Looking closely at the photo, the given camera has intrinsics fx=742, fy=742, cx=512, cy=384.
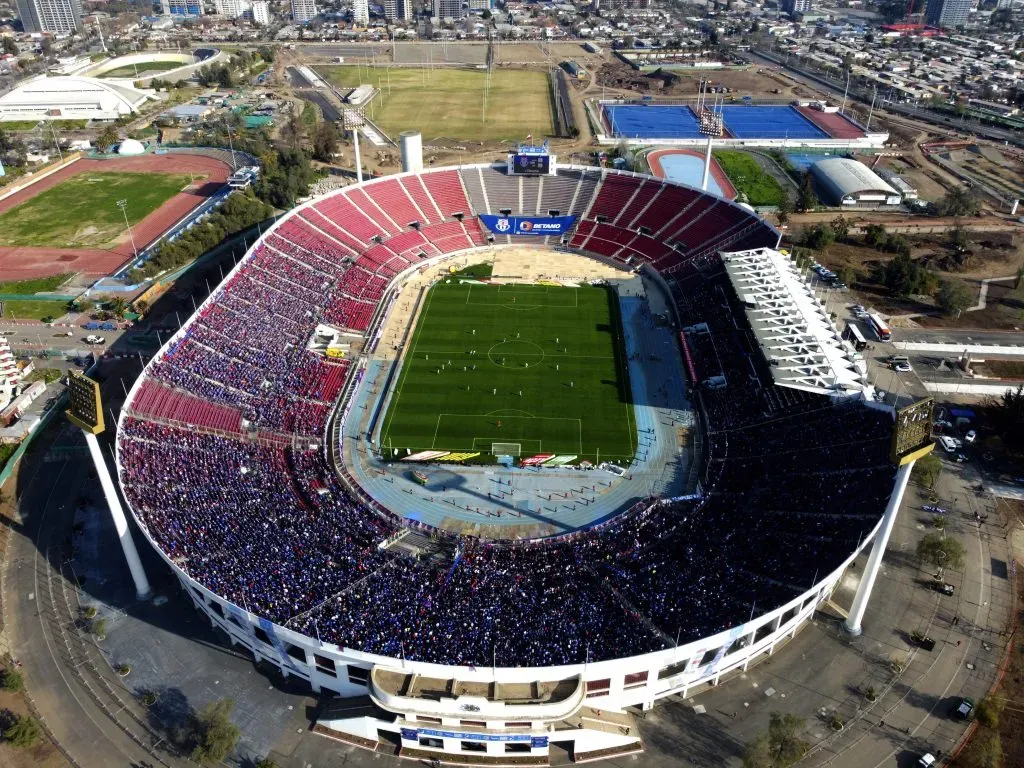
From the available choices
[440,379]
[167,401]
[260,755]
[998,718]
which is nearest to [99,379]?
[167,401]

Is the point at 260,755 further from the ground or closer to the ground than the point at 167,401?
closer to the ground

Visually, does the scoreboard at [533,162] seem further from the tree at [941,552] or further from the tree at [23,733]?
the tree at [23,733]

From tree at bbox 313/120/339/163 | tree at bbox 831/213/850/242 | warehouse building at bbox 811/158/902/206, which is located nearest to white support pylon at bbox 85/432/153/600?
tree at bbox 831/213/850/242

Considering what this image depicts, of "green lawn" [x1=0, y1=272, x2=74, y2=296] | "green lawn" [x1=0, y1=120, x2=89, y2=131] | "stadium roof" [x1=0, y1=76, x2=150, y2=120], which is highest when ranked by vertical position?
"stadium roof" [x1=0, y1=76, x2=150, y2=120]

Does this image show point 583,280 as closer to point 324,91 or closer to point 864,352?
point 864,352

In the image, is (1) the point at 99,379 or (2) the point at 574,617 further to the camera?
A: (1) the point at 99,379

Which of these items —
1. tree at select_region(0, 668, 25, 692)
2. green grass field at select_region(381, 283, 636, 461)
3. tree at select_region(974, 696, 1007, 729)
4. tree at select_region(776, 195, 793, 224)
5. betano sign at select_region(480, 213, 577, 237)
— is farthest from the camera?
tree at select_region(776, 195, 793, 224)

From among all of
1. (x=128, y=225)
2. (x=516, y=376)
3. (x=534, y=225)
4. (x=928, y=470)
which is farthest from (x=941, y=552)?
(x=128, y=225)

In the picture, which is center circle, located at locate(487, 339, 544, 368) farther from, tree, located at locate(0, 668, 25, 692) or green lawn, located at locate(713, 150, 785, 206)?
green lawn, located at locate(713, 150, 785, 206)
